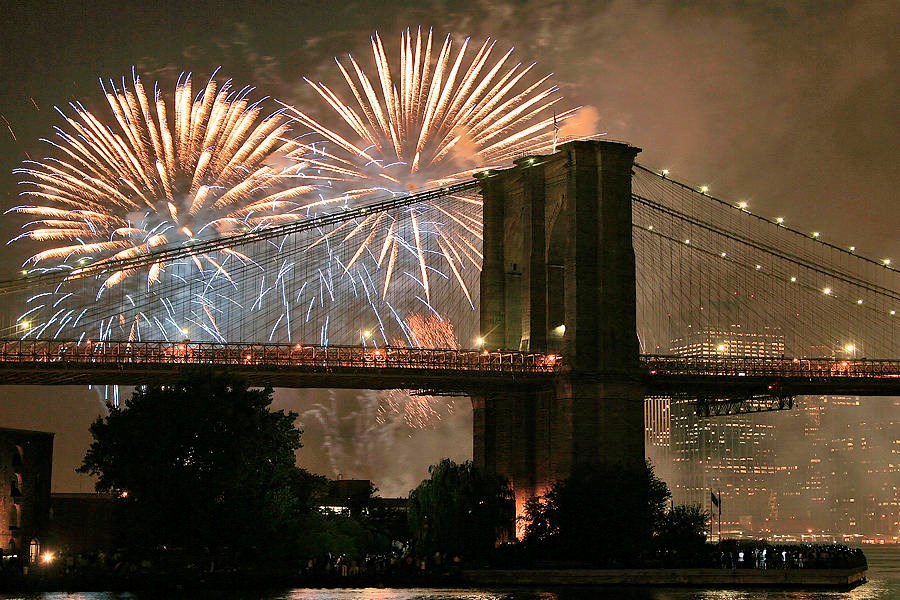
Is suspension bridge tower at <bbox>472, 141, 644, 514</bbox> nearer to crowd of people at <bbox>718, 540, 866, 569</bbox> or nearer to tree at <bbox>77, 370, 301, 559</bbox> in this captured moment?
crowd of people at <bbox>718, 540, 866, 569</bbox>

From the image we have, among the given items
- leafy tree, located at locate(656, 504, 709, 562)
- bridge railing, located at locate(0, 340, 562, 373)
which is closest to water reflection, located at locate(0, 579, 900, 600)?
leafy tree, located at locate(656, 504, 709, 562)

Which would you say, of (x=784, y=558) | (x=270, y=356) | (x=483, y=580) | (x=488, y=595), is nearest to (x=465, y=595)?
(x=488, y=595)

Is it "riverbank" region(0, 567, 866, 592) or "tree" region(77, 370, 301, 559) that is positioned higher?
"tree" region(77, 370, 301, 559)

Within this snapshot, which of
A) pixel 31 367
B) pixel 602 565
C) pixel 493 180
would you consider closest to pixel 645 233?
pixel 493 180

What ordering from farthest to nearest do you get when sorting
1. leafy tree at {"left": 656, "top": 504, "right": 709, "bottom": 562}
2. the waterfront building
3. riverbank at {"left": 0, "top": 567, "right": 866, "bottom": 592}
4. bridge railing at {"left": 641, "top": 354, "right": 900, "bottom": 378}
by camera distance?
the waterfront building < bridge railing at {"left": 641, "top": 354, "right": 900, "bottom": 378} < leafy tree at {"left": 656, "top": 504, "right": 709, "bottom": 562} < riverbank at {"left": 0, "top": 567, "right": 866, "bottom": 592}

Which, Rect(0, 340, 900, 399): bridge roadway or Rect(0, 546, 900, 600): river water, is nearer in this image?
Rect(0, 546, 900, 600): river water

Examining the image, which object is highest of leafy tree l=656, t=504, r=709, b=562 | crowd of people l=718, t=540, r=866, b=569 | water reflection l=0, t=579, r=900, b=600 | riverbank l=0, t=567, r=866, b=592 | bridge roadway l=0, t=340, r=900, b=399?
bridge roadway l=0, t=340, r=900, b=399

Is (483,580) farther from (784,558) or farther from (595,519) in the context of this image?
(784,558)

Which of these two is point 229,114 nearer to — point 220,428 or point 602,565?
point 220,428
